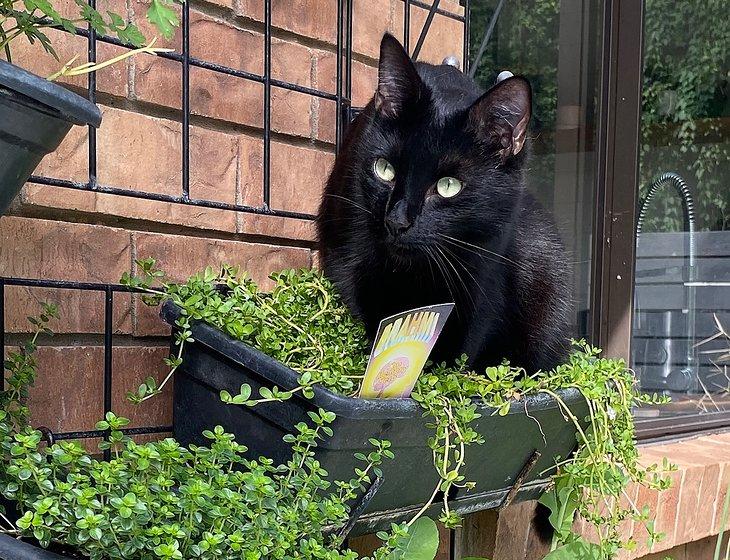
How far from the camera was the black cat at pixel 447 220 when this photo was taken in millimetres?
1243

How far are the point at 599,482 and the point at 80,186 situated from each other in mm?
807

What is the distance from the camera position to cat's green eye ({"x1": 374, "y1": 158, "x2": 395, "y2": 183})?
128 centimetres

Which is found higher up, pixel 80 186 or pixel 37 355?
pixel 80 186

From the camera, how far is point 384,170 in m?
1.29

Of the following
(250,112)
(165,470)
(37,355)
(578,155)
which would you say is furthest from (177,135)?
(578,155)

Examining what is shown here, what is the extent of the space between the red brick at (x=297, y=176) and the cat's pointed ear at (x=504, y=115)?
0.42m

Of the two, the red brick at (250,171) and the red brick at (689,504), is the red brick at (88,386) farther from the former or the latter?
the red brick at (689,504)

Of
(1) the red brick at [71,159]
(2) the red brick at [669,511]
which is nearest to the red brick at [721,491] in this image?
(2) the red brick at [669,511]

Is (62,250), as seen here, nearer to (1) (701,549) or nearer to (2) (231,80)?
(2) (231,80)

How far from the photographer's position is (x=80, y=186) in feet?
3.86

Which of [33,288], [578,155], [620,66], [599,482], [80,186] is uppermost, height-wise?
[620,66]

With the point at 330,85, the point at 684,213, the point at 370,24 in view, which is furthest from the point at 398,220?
the point at 684,213

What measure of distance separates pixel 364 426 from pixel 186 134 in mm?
580

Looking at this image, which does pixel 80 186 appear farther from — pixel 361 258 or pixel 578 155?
pixel 578 155
